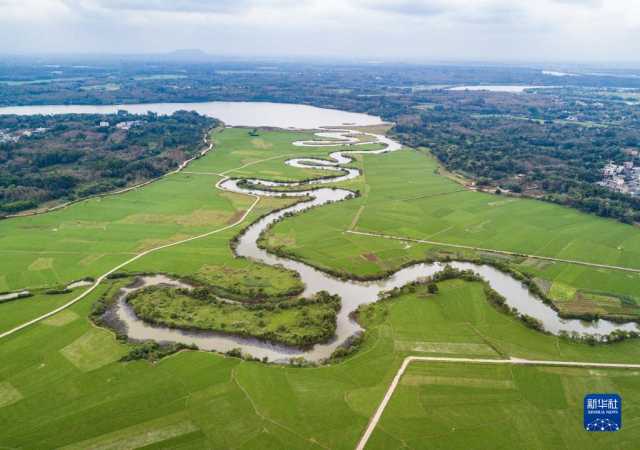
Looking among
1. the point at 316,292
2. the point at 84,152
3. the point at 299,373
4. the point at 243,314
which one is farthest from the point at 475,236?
the point at 84,152

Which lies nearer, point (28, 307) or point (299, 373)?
point (299, 373)

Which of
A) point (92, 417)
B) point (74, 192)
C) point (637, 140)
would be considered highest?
point (637, 140)

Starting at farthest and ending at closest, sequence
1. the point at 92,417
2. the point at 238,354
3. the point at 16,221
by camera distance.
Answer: the point at 16,221, the point at 238,354, the point at 92,417

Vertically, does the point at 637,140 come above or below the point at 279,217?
above

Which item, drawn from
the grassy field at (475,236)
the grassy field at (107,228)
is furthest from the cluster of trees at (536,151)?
the grassy field at (107,228)

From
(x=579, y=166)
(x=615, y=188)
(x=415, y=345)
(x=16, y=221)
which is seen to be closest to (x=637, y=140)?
(x=579, y=166)

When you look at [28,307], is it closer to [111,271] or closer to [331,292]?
[111,271]

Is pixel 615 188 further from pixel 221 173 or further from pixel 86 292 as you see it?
pixel 86 292
